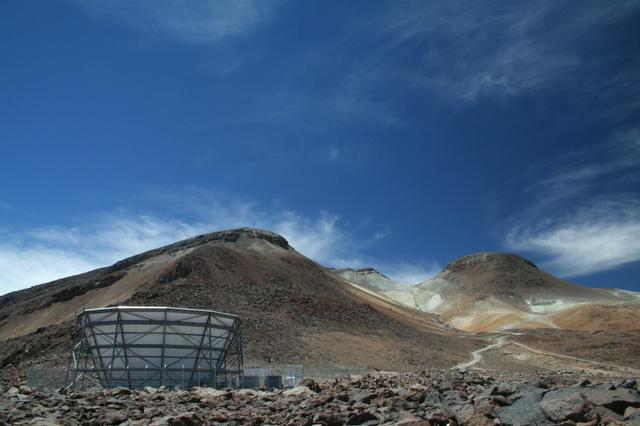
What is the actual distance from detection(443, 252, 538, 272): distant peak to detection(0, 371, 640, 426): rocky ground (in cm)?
16142

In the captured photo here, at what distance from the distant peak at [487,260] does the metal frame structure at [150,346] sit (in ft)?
483

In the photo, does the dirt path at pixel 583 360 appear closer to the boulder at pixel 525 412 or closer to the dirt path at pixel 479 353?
the dirt path at pixel 479 353

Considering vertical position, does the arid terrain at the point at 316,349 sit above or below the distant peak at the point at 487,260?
below

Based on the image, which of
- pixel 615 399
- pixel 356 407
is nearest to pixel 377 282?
pixel 356 407

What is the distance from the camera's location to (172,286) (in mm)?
64312

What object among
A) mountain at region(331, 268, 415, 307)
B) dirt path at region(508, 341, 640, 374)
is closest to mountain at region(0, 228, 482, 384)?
dirt path at region(508, 341, 640, 374)

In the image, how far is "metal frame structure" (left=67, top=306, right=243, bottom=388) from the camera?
32.7m

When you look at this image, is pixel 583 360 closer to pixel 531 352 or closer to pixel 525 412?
pixel 531 352

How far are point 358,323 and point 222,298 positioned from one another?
17784 millimetres

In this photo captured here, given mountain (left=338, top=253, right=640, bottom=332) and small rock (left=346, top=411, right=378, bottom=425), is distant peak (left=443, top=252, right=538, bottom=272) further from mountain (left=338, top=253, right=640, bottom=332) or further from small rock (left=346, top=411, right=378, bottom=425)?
small rock (left=346, top=411, right=378, bottom=425)

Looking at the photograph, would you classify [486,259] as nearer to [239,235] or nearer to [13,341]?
[239,235]

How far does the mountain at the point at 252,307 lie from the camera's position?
53844 mm

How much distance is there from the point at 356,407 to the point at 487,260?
168694 millimetres

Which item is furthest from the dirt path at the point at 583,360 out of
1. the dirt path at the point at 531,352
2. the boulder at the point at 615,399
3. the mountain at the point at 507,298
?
the boulder at the point at 615,399
